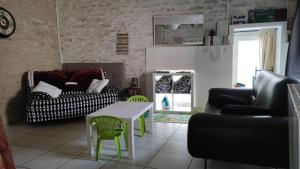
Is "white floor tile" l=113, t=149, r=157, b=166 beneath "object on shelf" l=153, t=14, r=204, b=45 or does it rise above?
beneath

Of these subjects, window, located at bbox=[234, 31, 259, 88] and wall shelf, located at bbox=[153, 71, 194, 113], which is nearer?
wall shelf, located at bbox=[153, 71, 194, 113]

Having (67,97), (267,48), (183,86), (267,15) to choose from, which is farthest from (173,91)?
(267,48)

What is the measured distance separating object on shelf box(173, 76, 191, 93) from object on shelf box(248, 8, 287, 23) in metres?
1.74

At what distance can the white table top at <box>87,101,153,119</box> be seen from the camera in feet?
9.31

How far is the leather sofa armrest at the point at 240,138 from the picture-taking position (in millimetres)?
1913

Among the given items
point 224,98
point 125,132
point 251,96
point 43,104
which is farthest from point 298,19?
point 43,104

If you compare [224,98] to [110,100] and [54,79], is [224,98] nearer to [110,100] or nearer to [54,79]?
[110,100]

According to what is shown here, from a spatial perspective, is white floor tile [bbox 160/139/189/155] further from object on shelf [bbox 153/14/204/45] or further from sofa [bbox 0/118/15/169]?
object on shelf [bbox 153/14/204/45]

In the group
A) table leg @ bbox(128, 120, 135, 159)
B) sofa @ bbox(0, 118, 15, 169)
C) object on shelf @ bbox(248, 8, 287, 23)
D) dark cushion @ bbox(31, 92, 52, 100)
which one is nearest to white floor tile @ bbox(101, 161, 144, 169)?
table leg @ bbox(128, 120, 135, 159)

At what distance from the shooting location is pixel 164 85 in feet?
16.4

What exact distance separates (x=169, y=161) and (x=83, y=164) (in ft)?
3.36

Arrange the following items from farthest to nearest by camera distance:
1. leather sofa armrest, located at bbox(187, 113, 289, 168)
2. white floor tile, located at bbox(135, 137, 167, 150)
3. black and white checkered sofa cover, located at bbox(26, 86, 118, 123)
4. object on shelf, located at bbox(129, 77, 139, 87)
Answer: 1. object on shelf, located at bbox(129, 77, 139, 87)
2. black and white checkered sofa cover, located at bbox(26, 86, 118, 123)
3. white floor tile, located at bbox(135, 137, 167, 150)
4. leather sofa armrest, located at bbox(187, 113, 289, 168)

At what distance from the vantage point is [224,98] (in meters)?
3.47

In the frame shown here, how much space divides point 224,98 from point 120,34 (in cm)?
304
